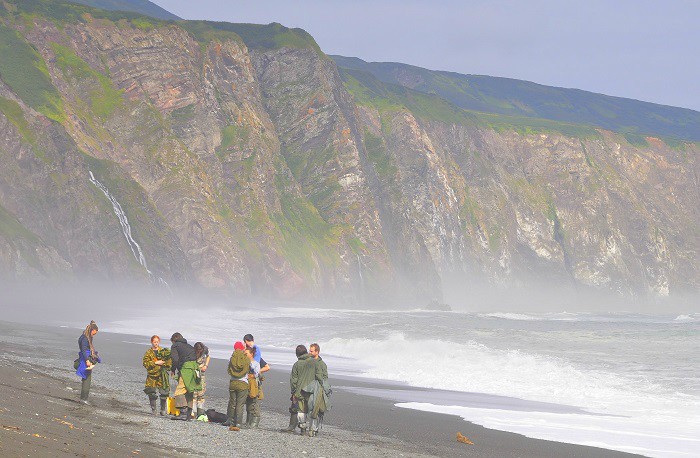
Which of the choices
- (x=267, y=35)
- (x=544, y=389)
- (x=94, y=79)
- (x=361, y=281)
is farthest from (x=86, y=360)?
(x=267, y=35)

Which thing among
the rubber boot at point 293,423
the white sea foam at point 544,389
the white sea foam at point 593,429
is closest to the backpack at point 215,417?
the rubber boot at point 293,423

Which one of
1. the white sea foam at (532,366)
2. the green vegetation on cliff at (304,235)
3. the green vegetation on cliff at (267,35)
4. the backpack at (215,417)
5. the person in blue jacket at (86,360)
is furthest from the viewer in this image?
the green vegetation on cliff at (267,35)

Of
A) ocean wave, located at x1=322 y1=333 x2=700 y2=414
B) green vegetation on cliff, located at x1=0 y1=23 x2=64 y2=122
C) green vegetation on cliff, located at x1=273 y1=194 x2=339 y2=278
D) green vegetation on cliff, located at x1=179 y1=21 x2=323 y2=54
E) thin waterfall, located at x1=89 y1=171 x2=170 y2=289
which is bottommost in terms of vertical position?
ocean wave, located at x1=322 y1=333 x2=700 y2=414

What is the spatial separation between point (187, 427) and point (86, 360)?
291 cm

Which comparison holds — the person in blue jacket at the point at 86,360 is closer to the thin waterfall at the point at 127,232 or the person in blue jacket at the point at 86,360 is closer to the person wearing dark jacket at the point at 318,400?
the person wearing dark jacket at the point at 318,400

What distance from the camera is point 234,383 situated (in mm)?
18156

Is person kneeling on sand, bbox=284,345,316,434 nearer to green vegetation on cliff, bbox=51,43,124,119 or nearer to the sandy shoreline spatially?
the sandy shoreline

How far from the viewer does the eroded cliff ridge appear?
8325cm

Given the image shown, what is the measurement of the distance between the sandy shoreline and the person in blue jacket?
0.28 meters

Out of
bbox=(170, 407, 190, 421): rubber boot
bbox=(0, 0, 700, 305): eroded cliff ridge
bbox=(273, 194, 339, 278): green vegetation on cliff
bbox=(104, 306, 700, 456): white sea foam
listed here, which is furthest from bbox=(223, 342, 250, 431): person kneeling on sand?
bbox=(273, 194, 339, 278): green vegetation on cliff

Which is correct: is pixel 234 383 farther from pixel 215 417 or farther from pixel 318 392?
pixel 318 392

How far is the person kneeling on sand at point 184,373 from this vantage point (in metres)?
18.4

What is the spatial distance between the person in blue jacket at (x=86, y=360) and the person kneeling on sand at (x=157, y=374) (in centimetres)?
105

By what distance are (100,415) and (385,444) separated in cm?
508
